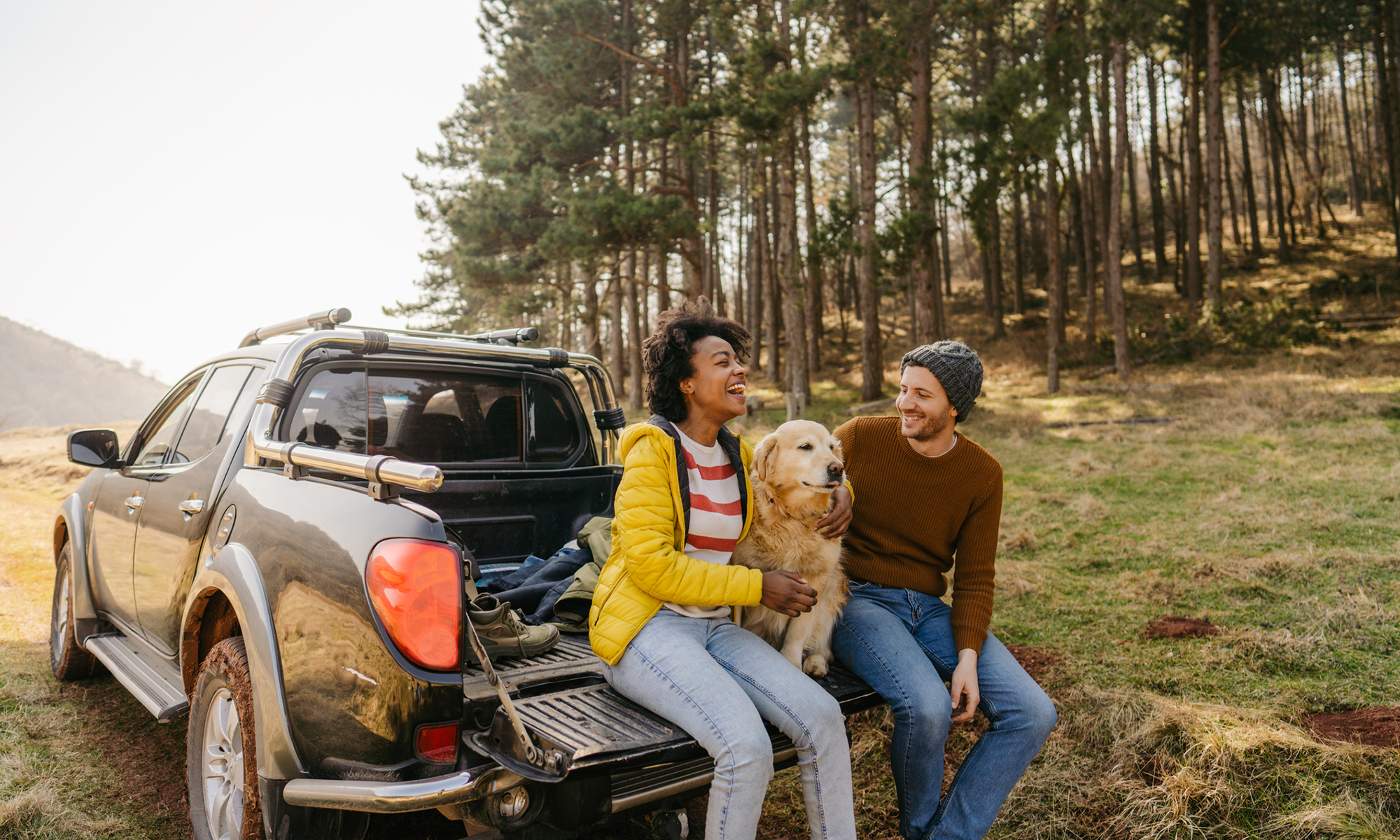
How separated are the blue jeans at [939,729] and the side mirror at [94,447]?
12.4 ft

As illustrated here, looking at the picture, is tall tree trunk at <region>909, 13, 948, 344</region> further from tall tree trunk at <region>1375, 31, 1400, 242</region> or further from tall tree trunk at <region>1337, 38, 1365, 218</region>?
tall tree trunk at <region>1337, 38, 1365, 218</region>

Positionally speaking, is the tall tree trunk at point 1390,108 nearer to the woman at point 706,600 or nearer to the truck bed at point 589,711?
the woman at point 706,600

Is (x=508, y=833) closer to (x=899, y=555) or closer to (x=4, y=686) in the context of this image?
(x=899, y=555)

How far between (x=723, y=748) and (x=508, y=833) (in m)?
0.62

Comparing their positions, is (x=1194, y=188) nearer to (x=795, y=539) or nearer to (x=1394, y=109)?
(x=1394, y=109)

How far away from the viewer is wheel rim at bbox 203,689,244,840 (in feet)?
8.67

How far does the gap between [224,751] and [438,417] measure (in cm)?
177

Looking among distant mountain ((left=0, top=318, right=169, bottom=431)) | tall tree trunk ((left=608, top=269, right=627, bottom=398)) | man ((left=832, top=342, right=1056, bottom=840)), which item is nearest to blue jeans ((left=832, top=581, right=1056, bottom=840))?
man ((left=832, top=342, right=1056, bottom=840))

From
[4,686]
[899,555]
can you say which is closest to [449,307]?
[4,686]

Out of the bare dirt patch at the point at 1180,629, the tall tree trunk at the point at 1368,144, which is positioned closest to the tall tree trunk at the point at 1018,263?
the tall tree trunk at the point at 1368,144

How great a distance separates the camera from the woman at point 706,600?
2.33 m

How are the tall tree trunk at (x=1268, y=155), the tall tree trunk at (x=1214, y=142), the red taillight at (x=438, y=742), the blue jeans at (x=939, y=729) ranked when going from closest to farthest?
1. the red taillight at (x=438, y=742)
2. the blue jeans at (x=939, y=729)
3. the tall tree trunk at (x=1214, y=142)
4. the tall tree trunk at (x=1268, y=155)

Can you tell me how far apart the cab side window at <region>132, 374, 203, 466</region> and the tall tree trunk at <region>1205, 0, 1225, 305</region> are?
24.8 metres

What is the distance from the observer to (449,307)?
32938mm
